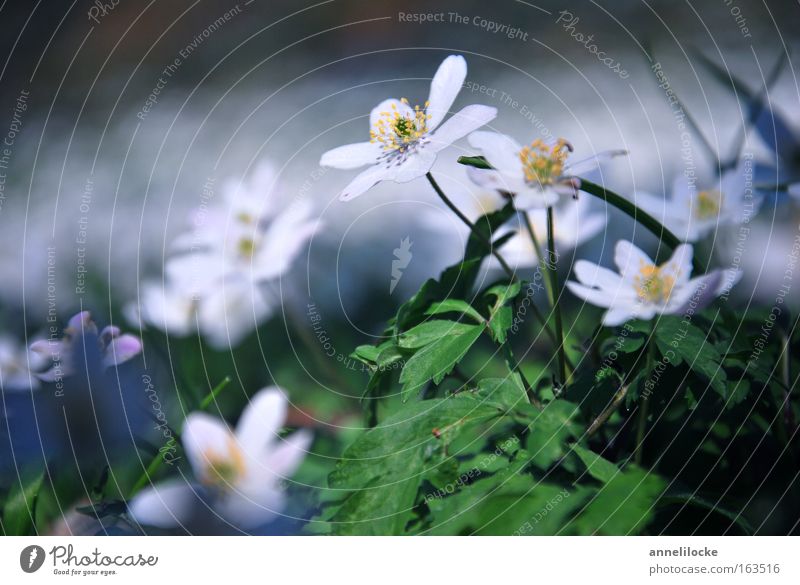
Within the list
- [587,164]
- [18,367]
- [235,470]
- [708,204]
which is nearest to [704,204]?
[708,204]

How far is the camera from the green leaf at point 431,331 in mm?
563

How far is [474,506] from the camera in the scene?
1.81ft

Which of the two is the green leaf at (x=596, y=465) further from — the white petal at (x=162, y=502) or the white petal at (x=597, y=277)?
the white petal at (x=162, y=502)

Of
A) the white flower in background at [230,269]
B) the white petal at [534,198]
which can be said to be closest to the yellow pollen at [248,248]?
the white flower in background at [230,269]

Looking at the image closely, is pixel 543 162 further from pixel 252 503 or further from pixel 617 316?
pixel 252 503

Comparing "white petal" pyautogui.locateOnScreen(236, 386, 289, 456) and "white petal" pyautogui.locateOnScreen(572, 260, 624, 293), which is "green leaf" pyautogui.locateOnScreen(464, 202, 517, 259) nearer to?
"white petal" pyautogui.locateOnScreen(572, 260, 624, 293)

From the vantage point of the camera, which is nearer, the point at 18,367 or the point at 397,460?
the point at 397,460

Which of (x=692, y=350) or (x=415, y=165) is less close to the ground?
(x=415, y=165)

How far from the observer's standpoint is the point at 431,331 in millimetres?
568

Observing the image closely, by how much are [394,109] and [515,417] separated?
0.88 feet

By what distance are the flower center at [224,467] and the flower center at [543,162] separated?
31 centimetres

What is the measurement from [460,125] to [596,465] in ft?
0.89
